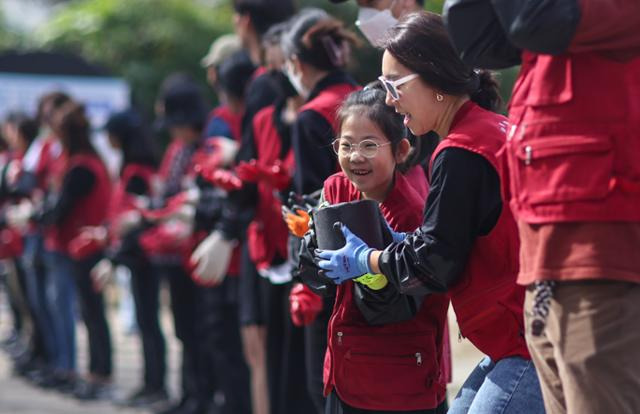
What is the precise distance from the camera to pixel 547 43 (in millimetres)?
2812

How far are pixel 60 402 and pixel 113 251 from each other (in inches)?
55.3

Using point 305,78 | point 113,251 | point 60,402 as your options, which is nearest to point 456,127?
point 305,78

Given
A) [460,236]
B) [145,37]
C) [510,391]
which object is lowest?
[510,391]

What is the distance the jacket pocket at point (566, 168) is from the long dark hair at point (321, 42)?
237 centimetres

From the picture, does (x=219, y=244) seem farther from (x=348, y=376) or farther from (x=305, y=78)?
(x=348, y=376)

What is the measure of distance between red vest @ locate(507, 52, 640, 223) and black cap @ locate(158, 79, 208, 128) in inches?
207

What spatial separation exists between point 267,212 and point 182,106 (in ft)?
7.88

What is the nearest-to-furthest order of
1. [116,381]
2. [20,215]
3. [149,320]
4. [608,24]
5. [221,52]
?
[608,24] → [221,52] → [149,320] → [116,381] → [20,215]

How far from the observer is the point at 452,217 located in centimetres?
336

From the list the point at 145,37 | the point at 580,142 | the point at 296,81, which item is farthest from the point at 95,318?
the point at 145,37

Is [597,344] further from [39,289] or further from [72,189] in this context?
[39,289]

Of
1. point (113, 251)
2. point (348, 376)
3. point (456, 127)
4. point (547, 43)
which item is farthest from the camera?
point (113, 251)

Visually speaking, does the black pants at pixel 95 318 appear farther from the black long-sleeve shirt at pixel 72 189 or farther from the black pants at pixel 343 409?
the black pants at pixel 343 409

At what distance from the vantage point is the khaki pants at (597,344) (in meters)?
2.80
